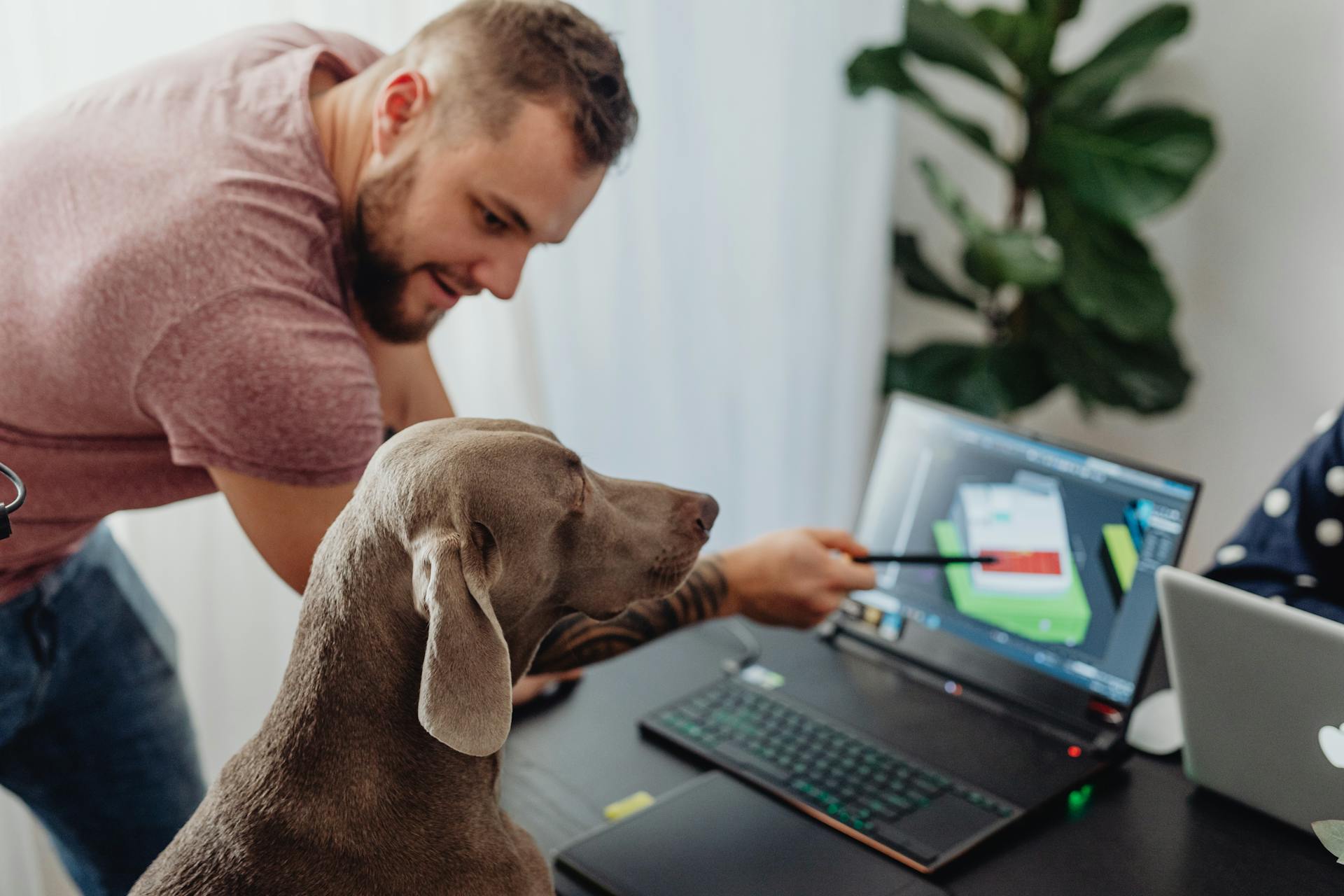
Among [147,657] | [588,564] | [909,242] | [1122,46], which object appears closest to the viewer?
[588,564]

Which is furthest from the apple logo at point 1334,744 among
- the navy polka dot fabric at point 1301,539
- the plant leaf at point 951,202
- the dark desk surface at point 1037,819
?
the plant leaf at point 951,202

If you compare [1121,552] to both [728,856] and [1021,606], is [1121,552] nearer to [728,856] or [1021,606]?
[1021,606]

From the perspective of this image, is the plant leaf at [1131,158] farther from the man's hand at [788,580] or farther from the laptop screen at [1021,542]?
the man's hand at [788,580]

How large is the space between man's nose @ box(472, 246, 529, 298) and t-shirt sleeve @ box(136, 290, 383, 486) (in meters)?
0.22

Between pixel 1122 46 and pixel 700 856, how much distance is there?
1.88 m

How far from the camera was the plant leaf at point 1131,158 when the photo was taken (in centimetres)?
213

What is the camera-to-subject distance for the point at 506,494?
0.82 meters

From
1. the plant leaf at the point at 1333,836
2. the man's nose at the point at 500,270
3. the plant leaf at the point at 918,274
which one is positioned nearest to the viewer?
the plant leaf at the point at 1333,836

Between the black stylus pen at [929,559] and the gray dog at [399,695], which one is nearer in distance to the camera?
the gray dog at [399,695]

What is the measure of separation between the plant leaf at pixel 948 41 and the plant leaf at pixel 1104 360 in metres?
0.48

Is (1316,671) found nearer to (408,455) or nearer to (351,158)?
(408,455)

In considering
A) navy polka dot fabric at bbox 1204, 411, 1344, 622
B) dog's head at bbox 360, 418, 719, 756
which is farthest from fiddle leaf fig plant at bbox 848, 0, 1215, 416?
dog's head at bbox 360, 418, 719, 756

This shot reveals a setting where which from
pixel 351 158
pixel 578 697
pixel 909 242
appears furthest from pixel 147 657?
pixel 909 242

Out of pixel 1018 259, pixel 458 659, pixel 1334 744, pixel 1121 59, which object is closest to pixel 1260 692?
pixel 1334 744
